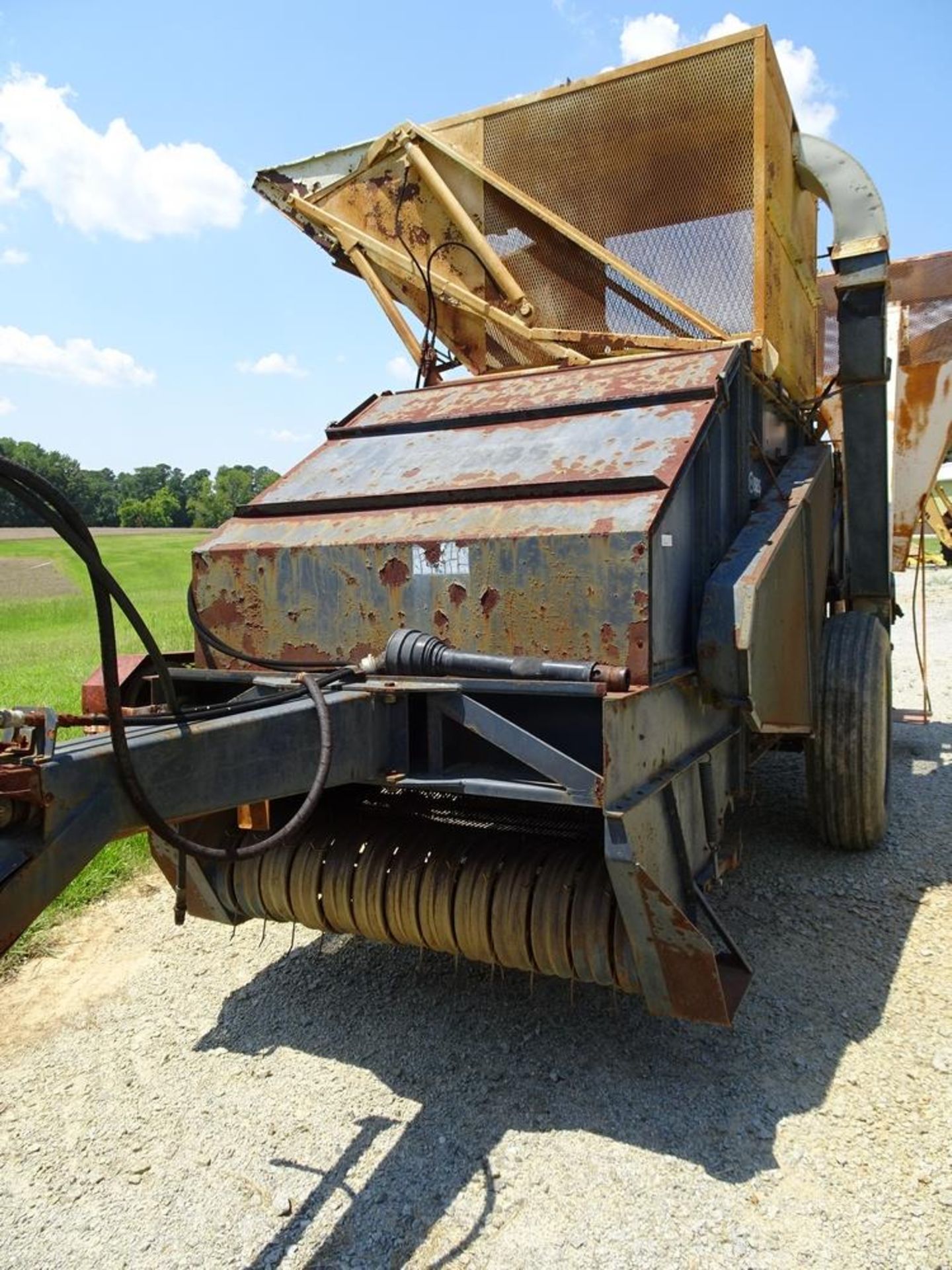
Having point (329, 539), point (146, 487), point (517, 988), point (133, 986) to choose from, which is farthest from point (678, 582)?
point (146, 487)

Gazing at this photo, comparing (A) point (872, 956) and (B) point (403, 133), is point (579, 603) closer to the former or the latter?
(A) point (872, 956)

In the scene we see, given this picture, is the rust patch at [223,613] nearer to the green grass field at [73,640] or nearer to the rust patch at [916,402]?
the green grass field at [73,640]

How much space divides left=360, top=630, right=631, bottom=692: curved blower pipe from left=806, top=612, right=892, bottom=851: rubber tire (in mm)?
2025

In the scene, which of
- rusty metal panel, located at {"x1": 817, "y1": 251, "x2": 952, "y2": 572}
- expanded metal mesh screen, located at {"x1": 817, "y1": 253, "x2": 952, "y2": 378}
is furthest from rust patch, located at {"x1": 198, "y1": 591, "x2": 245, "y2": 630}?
expanded metal mesh screen, located at {"x1": 817, "y1": 253, "x2": 952, "y2": 378}

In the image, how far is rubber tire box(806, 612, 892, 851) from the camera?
4.33 metres

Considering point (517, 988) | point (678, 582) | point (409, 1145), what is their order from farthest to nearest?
point (517, 988)
point (678, 582)
point (409, 1145)

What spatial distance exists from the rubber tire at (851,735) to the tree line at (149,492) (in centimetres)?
8317

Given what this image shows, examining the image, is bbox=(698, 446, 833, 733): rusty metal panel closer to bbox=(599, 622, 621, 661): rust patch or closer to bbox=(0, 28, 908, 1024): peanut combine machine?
bbox=(0, 28, 908, 1024): peanut combine machine

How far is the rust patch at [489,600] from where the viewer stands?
2.93 m

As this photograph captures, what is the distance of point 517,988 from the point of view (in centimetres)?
350

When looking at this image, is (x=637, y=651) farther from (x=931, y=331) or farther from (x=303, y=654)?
(x=931, y=331)

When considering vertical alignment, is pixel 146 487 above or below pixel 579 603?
above

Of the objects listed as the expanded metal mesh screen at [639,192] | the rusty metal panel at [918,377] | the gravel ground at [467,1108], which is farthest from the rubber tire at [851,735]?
the rusty metal panel at [918,377]

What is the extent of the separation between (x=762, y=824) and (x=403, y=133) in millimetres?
3891
